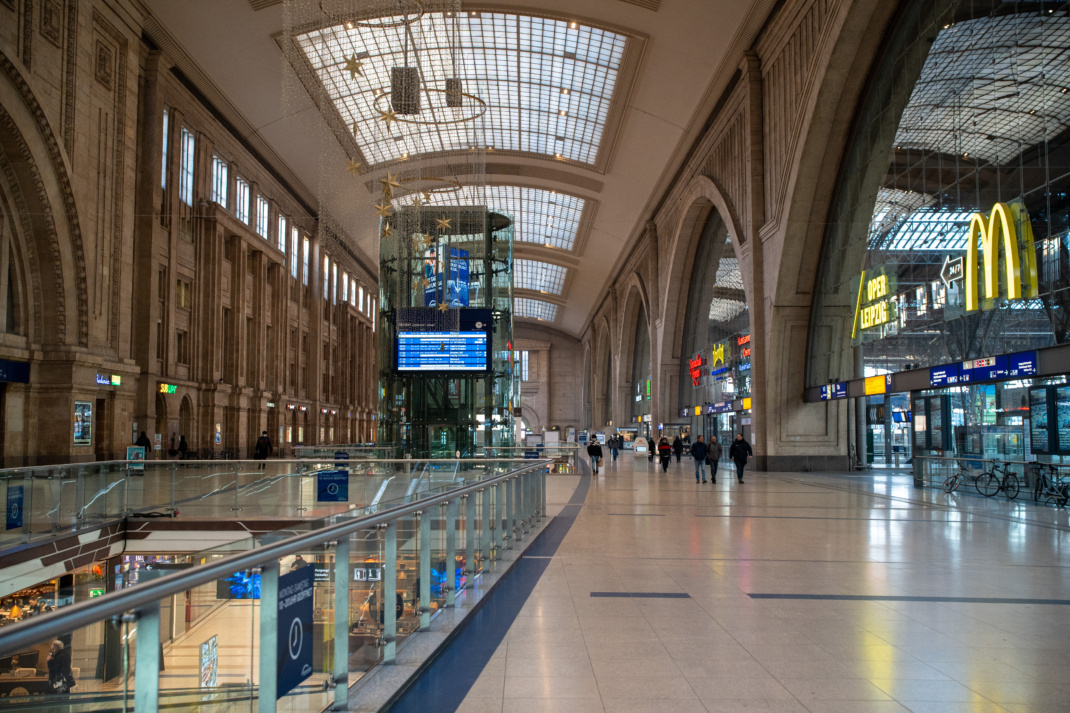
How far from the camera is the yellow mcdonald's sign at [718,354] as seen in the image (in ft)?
121

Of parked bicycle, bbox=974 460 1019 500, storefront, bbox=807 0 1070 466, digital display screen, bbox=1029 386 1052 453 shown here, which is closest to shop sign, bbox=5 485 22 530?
storefront, bbox=807 0 1070 466

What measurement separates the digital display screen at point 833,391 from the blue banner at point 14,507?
20.1 m

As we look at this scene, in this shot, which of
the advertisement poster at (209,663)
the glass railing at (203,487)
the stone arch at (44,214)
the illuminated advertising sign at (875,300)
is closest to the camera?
the advertisement poster at (209,663)

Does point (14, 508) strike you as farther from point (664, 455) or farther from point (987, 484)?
point (664, 455)

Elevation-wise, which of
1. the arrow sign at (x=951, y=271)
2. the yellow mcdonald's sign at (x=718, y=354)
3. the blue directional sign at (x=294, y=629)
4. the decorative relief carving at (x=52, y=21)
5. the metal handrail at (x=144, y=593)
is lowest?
the blue directional sign at (x=294, y=629)

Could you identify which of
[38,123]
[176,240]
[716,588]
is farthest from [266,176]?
[716,588]

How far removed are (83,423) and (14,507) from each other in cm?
1165

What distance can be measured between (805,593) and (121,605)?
6.14m

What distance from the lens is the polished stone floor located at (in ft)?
14.3

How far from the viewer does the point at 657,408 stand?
149 ft

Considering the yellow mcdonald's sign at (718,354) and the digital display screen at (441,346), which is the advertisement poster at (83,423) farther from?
the yellow mcdonald's sign at (718,354)

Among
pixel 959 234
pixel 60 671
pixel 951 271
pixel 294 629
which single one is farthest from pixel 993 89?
pixel 60 671

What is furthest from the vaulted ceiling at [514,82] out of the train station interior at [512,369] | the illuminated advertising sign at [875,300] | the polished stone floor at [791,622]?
the polished stone floor at [791,622]

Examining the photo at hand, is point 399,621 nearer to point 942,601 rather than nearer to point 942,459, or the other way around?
point 942,601
